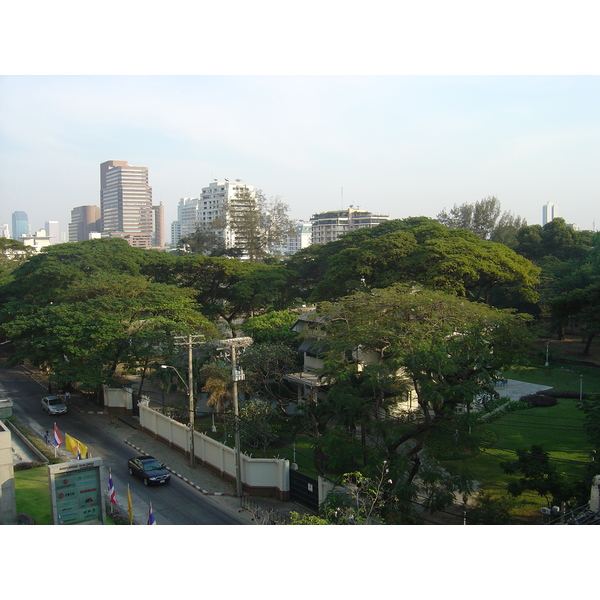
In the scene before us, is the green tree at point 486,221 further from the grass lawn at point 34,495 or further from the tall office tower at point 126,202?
the tall office tower at point 126,202

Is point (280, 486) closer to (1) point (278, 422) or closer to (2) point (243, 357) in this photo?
(1) point (278, 422)

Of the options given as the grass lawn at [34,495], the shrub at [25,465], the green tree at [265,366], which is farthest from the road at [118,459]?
the green tree at [265,366]

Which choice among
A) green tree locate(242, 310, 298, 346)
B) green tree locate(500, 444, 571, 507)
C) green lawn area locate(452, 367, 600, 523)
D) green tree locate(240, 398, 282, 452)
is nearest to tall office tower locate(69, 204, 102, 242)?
green tree locate(242, 310, 298, 346)

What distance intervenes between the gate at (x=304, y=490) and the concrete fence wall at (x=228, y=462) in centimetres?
18

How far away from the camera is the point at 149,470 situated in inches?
709

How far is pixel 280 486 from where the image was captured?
658 inches

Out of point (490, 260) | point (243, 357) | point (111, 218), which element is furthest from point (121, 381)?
point (111, 218)

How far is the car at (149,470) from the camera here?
17.8m

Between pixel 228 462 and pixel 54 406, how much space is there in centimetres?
1151

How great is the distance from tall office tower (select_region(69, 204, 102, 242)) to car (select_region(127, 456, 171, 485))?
564ft

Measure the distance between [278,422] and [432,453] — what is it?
8.11 m

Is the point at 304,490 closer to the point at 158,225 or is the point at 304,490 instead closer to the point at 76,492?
the point at 76,492

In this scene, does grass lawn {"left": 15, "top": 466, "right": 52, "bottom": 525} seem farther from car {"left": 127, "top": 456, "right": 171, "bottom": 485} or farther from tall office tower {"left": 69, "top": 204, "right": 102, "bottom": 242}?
tall office tower {"left": 69, "top": 204, "right": 102, "bottom": 242}

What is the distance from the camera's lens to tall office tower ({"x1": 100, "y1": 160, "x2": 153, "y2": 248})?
152 m
